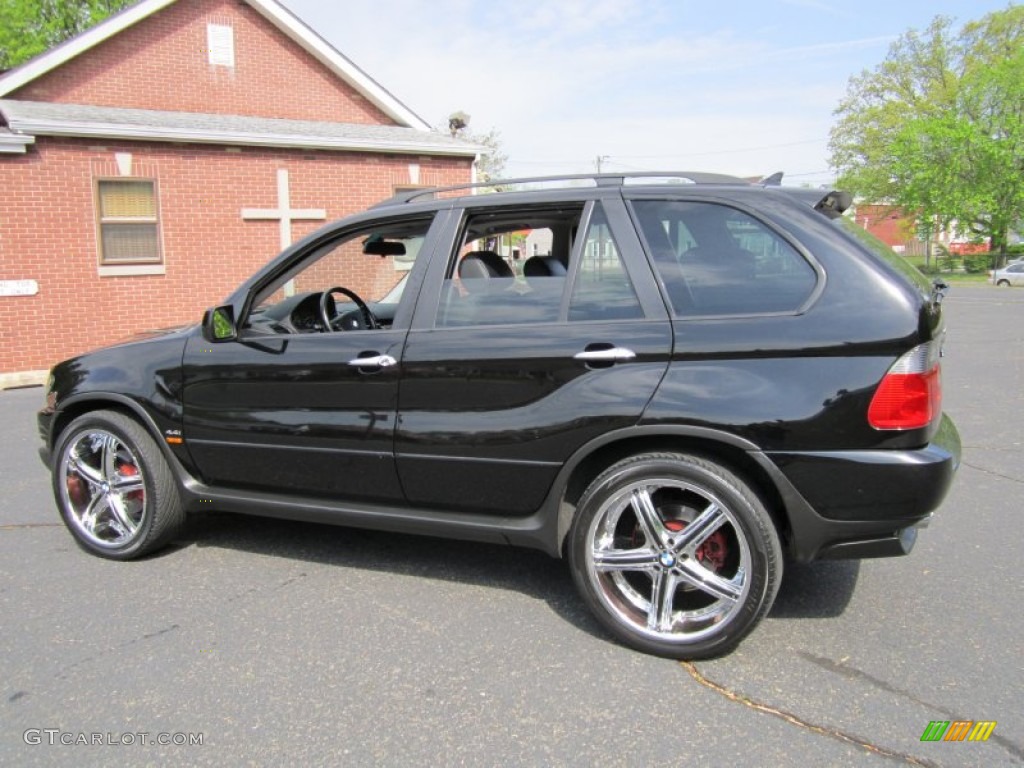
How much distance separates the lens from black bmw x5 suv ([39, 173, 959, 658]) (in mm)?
2650

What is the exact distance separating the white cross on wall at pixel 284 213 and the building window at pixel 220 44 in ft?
9.30

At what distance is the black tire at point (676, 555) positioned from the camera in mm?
2715

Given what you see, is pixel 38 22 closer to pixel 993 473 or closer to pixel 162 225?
pixel 162 225

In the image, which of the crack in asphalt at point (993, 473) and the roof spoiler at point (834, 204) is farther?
the crack in asphalt at point (993, 473)

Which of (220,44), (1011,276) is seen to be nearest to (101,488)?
(220,44)

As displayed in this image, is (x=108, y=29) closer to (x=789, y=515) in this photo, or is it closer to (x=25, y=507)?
(x=25, y=507)

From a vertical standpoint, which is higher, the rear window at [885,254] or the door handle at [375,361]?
the rear window at [885,254]

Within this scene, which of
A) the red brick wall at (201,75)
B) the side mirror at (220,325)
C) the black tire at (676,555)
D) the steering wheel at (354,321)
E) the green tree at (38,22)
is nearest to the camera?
the black tire at (676,555)

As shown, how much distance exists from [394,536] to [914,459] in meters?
2.64

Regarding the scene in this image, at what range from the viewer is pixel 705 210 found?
2.96 meters

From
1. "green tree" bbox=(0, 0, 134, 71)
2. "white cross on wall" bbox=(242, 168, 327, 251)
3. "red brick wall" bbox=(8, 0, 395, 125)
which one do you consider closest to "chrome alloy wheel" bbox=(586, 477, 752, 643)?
"white cross on wall" bbox=(242, 168, 327, 251)

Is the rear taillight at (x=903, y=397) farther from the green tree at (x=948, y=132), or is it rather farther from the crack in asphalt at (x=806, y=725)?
the green tree at (x=948, y=132)

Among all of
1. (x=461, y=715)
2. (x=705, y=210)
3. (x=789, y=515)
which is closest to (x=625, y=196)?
(x=705, y=210)

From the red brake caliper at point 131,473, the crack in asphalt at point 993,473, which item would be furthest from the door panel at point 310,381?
the crack in asphalt at point 993,473
